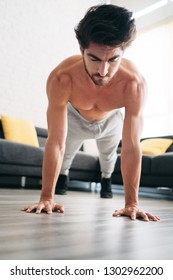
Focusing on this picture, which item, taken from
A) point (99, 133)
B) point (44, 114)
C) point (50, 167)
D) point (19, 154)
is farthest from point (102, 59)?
point (44, 114)

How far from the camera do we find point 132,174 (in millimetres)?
1248

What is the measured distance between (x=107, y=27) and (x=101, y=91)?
36cm

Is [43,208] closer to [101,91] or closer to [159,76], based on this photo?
[101,91]

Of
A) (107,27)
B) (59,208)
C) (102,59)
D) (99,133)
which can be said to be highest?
(107,27)

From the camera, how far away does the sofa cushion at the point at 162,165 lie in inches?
111

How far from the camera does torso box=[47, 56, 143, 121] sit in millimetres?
1315

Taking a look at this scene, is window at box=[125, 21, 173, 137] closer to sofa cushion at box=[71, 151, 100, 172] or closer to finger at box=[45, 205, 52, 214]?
sofa cushion at box=[71, 151, 100, 172]

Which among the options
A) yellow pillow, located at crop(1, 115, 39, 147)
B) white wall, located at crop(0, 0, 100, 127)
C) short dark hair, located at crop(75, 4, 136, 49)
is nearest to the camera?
short dark hair, located at crop(75, 4, 136, 49)

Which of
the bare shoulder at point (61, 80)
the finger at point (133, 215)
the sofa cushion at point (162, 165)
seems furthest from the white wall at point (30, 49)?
the finger at point (133, 215)

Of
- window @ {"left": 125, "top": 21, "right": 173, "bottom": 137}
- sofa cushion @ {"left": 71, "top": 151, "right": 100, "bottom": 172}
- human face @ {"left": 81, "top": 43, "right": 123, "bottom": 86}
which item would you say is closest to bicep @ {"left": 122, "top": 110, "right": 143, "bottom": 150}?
human face @ {"left": 81, "top": 43, "right": 123, "bottom": 86}

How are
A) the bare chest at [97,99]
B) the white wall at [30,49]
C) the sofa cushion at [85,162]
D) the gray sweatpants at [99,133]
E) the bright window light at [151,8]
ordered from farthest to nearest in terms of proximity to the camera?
1. the bright window light at [151,8]
2. the white wall at [30,49]
3. the sofa cushion at [85,162]
4. the gray sweatpants at [99,133]
5. the bare chest at [97,99]

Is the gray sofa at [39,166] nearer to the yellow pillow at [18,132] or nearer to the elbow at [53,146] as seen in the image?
the yellow pillow at [18,132]

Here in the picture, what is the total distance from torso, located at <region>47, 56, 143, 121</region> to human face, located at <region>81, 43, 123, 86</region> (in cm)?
19

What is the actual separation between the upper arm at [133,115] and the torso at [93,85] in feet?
0.10
